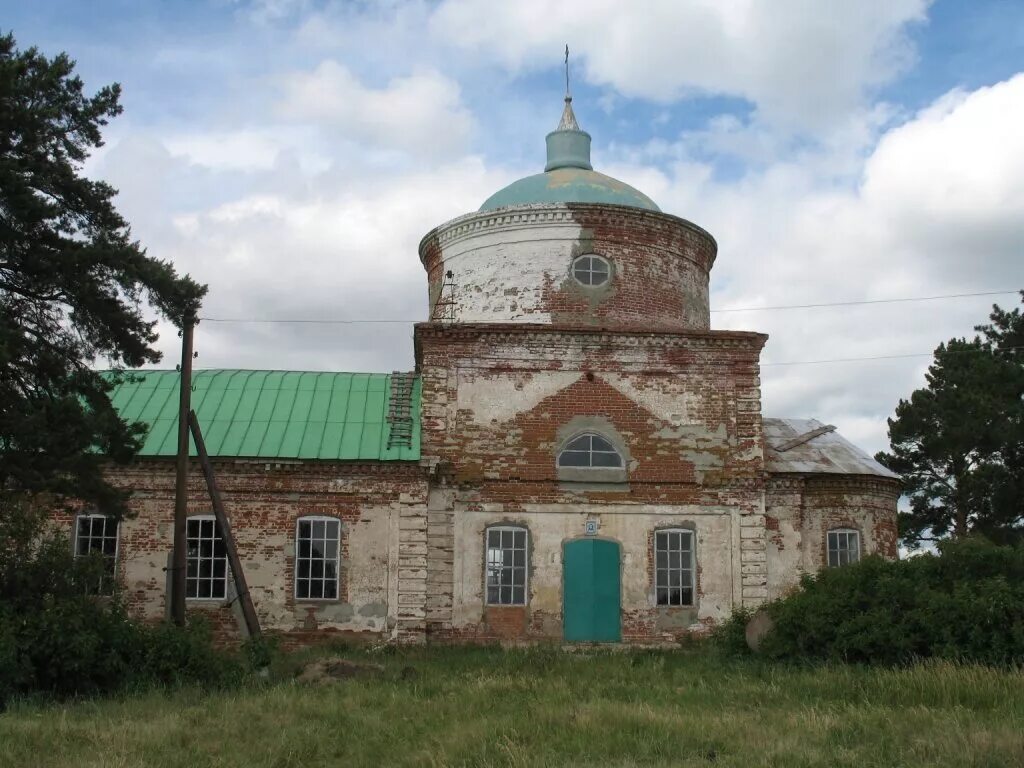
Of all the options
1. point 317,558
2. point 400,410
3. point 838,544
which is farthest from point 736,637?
point 400,410

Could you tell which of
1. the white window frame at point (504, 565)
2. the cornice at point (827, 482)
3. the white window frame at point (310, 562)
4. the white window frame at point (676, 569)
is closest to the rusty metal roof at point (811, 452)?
the cornice at point (827, 482)

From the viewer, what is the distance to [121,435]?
12984mm

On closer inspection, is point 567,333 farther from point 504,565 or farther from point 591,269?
point 504,565

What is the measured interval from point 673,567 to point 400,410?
541cm

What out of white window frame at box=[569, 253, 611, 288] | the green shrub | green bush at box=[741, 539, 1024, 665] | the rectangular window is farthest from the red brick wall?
green bush at box=[741, 539, 1024, 665]

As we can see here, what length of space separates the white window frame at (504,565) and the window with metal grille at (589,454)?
1378 mm

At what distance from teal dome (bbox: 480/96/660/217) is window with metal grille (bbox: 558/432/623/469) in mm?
4665

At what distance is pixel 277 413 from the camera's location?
19.0 meters

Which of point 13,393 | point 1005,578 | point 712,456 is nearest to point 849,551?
point 712,456

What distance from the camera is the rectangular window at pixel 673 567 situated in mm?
17859

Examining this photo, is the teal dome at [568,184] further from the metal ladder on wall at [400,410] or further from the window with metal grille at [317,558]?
the window with metal grille at [317,558]

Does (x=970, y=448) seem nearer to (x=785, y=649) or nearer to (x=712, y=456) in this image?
(x=712, y=456)

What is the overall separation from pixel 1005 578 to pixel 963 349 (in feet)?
56.3

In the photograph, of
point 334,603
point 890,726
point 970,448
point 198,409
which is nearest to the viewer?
point 890,726
